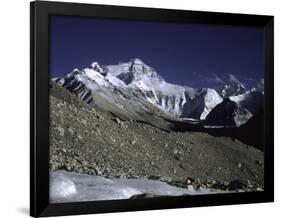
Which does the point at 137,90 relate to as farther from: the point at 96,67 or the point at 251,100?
the point at 251,100

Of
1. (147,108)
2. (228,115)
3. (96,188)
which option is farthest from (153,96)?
(96,188)

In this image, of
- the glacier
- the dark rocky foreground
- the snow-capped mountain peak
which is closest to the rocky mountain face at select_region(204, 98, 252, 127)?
the dark rocky foreground

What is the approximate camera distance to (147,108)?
5.88 meters

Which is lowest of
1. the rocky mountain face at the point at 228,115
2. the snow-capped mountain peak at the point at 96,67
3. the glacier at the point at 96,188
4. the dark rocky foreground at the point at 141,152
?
the glacier at the point at 96,188

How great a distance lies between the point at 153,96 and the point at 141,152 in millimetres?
447

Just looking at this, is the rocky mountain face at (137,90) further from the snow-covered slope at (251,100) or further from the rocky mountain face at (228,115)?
the snow-covered slope at (251,100)

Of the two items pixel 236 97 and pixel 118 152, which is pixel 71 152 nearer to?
pixel 118 152

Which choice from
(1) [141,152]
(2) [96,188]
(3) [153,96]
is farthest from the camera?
(3) [153,96]

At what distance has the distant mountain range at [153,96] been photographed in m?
5.65

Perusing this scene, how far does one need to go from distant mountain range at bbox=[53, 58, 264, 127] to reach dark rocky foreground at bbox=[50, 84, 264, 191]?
9cm

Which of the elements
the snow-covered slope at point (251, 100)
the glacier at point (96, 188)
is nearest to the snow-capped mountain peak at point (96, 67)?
the glacier at point (96, 188)

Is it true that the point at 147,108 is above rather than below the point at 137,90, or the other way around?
below

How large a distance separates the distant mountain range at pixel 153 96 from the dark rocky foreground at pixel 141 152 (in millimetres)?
90

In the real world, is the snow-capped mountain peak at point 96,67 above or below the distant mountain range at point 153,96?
above
